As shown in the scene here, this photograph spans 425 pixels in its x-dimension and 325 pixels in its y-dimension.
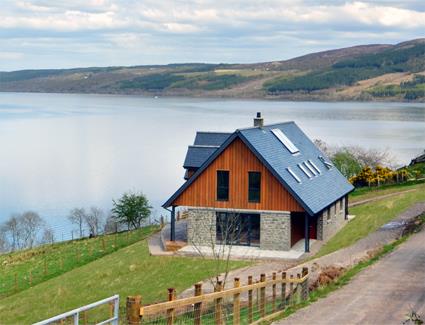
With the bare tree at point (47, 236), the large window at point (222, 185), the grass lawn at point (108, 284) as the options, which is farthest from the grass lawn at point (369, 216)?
the bare tree at point (47, 236)

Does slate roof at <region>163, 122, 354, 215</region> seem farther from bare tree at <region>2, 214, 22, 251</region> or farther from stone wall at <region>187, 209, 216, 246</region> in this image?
bare tree at <region>2, 214, 22, 251</region>

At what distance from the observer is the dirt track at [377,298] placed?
50.0 ft

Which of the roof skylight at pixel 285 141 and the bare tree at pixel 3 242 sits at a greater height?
the roof skylight at pixel 285 141

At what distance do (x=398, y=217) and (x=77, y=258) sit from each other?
1493 cm

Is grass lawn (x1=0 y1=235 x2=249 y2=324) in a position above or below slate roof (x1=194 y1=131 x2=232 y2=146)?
below

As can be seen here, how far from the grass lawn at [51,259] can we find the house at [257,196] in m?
5.70

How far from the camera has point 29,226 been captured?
187 ft

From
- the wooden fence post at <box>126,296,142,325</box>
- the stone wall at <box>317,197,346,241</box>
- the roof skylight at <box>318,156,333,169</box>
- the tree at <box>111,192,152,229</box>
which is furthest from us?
the tree at <box>111,192,152,229</box>

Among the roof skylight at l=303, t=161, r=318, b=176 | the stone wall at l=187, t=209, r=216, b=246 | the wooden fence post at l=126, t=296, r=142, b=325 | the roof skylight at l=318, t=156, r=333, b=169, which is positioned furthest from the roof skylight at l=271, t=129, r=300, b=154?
the wooden fence post at l=126, t=296, r=142, b=325

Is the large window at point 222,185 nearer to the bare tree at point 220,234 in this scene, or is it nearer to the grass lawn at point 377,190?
the bare tree at point 220,234

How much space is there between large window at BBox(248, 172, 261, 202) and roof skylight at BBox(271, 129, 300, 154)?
2.78m

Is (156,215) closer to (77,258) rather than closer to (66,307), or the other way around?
(77,258)

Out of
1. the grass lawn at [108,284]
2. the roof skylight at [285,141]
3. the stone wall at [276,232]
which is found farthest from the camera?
the roof skylight at [285,141]

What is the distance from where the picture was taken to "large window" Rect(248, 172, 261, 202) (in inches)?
1248
